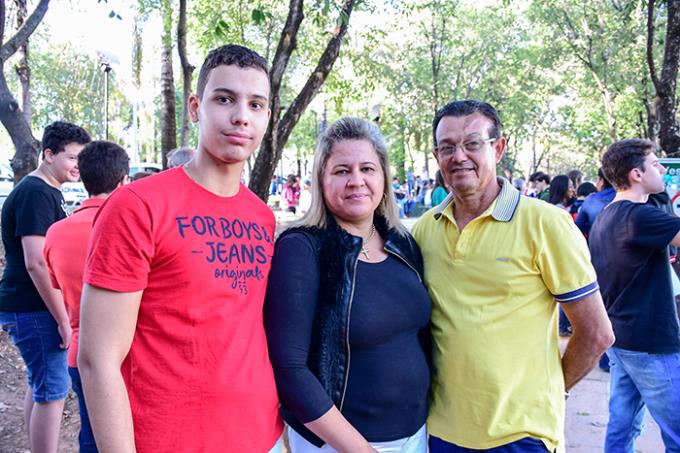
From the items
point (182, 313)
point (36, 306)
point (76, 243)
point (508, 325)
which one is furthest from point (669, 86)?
point (36, 306)

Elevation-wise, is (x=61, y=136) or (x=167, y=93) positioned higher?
(x=167, y=93)

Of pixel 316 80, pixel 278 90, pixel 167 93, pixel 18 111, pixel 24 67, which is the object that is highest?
pixel 24 67

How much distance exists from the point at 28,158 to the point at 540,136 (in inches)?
1238

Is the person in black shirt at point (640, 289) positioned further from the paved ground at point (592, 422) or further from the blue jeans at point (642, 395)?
the paved ground at point (592, 422)

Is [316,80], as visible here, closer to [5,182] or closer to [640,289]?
[640,289]

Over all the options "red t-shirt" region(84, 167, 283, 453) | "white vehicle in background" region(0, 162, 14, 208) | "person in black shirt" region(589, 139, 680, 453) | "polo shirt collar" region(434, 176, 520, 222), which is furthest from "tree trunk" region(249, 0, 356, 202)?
"white vehicle in background" region(0, 162, 14, 208)

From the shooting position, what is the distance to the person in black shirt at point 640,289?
292 cm

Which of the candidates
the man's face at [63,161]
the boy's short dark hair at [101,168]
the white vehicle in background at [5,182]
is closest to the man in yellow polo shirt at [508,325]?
the boy's short dark hair at [101,168]

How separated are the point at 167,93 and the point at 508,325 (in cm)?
898

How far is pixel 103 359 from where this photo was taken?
147cm

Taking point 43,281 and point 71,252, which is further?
point 43,281

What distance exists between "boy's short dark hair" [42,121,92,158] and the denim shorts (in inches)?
42.6

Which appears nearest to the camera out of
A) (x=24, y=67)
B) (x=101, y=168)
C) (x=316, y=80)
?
(x=101, y=168)

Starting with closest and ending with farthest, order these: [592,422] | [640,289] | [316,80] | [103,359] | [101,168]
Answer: [103,359]
[101,168]
[640,289]
[592,422]
[316,80]
